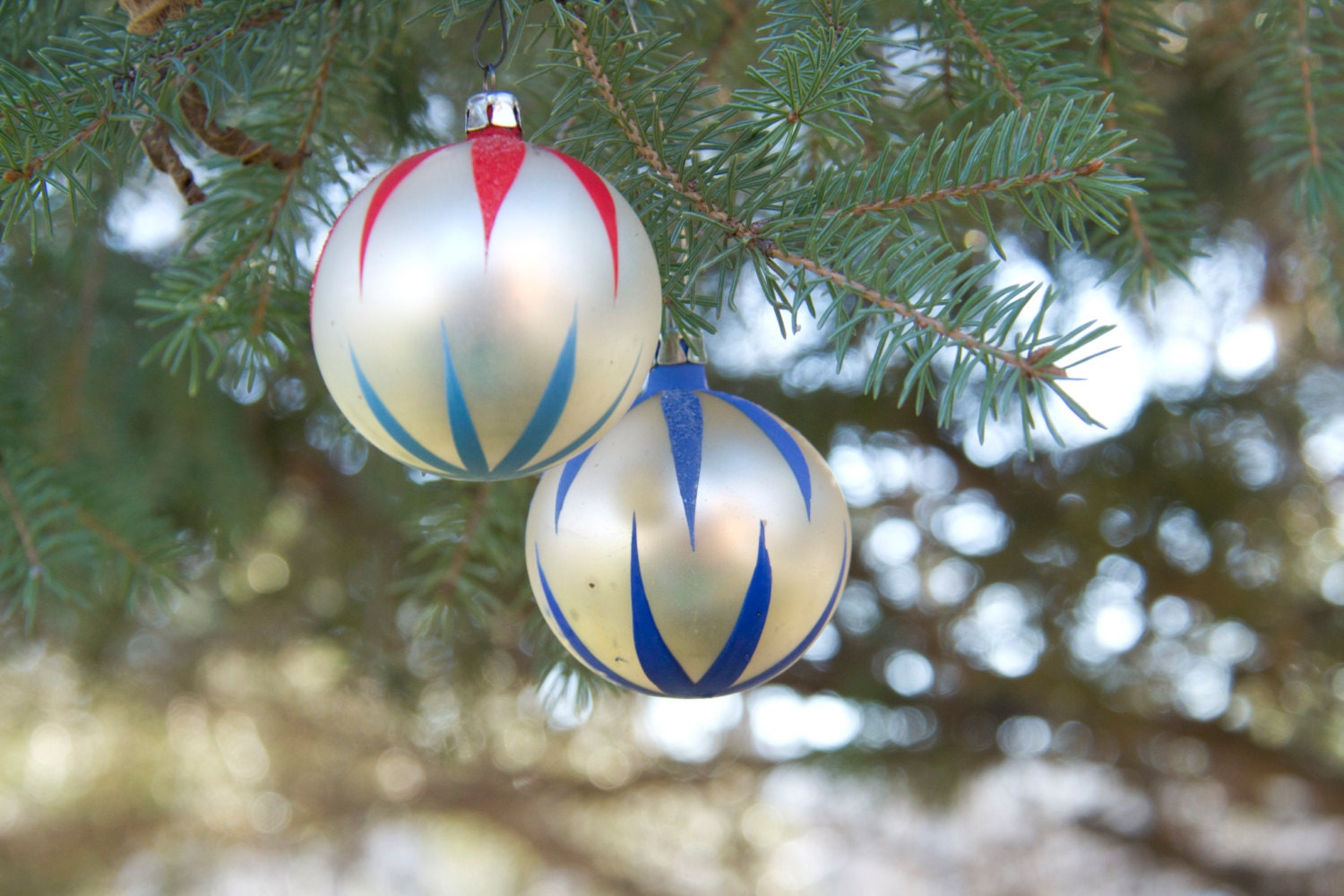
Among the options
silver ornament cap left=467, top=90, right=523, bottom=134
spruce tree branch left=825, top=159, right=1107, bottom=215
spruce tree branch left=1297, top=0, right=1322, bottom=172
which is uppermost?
spruce tree branch left=1297, top=0, right=1322, bottom=172

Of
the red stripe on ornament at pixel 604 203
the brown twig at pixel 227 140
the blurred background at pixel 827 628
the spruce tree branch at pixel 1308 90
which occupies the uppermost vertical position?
the spruce tree branch at pixel 1308 90

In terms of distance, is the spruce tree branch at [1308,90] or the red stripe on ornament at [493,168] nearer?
the red stripe on ornament at [493,168]

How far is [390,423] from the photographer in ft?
0.97

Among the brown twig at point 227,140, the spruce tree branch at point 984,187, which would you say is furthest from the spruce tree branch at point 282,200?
the spruce tree branch at point 984,187

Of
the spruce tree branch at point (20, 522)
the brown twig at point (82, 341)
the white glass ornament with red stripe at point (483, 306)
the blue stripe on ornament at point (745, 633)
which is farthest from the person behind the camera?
the brown twig at point (82, 341)

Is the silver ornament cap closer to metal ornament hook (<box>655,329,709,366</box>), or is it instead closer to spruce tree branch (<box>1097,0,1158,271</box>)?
metal ornament hook (<box>655,329,709,366</box>)

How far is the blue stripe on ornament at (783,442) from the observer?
1.29 ft

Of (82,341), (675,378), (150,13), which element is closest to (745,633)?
(675,378)

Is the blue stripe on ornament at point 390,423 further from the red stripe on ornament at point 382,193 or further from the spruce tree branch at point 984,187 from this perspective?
the spruce tree branch at point 984,187

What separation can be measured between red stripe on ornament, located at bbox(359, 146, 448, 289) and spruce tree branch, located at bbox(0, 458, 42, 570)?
1.17ft

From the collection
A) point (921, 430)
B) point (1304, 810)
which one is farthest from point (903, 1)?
point (1304, 810)

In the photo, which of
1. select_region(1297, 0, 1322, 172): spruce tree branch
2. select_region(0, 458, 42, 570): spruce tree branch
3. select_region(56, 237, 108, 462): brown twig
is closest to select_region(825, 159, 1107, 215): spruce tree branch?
select_region(1297, 0, 1322, 172): spruce tree branch

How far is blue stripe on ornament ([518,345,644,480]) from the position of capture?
31cm

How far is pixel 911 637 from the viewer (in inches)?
43.8
